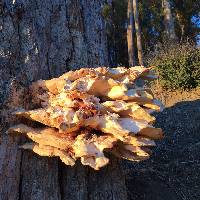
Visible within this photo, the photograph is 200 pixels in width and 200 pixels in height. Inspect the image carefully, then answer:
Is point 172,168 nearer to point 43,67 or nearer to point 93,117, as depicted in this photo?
point 43,67

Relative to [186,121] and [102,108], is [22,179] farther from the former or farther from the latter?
[186,121]

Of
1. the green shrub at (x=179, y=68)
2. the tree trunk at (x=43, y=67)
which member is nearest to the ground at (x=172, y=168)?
the tree trunk at (x=43, y=67)

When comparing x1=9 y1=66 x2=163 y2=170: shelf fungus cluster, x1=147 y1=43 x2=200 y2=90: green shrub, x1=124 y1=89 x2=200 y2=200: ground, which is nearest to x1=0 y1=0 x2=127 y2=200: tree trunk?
x1=9 y1=66 x2=163 y2=170: shelf fungus cluster

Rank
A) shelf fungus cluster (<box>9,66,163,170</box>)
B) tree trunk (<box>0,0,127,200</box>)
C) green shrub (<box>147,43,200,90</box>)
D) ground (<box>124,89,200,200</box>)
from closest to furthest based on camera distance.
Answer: shelf fungus cluster (<box>9,66,163,170</box>) < tree trunk (<box>0,0,127,200</box>) < ground (<box>124,89,200,200</box>) < green shrub (<box>147,43,200,90</box>)

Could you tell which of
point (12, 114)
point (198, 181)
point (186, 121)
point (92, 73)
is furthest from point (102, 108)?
point (186, 121)

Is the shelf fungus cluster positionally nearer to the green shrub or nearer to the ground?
the ground

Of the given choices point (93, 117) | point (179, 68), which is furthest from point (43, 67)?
point (179, 68)

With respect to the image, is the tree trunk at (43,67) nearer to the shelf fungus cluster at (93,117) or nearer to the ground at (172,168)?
the shelf fungus cluster at (93,117)
